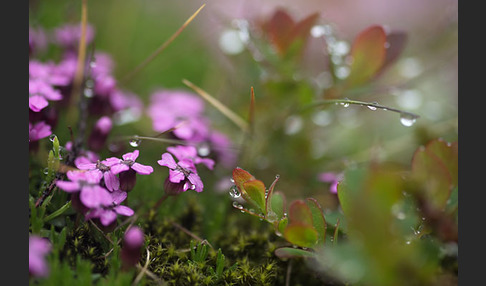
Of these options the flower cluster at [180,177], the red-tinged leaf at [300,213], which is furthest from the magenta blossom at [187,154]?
the red-tinged leaf at [300,213]

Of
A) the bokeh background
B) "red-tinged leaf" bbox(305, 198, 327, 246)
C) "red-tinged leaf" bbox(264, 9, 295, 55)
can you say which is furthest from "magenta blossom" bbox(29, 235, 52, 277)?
"red-tinged leaf" bbox(264, 9, 295, 55)

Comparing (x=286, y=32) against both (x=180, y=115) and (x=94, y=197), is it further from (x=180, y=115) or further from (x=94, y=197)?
(x=94, y=197)

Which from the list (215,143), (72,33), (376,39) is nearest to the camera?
(376,39)

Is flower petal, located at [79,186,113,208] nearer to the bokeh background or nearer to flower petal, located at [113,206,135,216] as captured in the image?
flower petal, located at [113,206,135,216]

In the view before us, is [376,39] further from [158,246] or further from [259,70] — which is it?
[158,246]

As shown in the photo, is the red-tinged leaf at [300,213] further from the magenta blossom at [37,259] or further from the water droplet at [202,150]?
the magenta blossom at [37,259]

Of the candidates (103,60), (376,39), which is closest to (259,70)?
(376,39)
